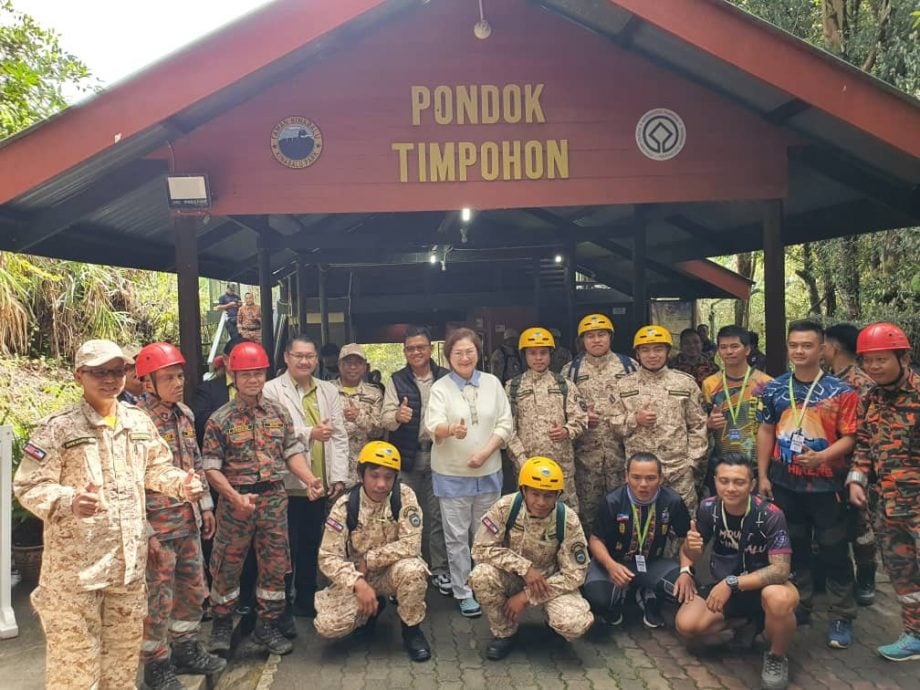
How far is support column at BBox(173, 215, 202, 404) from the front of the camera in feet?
16.4

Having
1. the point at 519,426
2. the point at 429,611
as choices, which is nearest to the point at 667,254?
the point at 519,426

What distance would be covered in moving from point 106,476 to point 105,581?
43cm

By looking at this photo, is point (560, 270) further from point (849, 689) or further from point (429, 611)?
point (849, 689)

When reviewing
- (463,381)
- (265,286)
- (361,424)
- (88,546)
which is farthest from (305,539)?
(265,286)

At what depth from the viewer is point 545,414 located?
4.72 meters

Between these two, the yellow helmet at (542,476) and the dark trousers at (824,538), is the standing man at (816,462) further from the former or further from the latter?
the yellow helmet at (542,476)

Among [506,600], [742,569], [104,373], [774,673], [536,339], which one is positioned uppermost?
[536,339]

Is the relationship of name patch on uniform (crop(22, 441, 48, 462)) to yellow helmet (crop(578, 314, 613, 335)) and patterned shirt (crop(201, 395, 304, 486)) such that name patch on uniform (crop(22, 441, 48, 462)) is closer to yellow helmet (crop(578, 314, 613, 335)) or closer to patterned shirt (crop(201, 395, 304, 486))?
patterned shirt (crop(201, 395, 304, 486))

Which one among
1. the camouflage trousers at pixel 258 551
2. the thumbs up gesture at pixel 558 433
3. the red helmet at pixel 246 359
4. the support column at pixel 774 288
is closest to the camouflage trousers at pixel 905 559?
the support column at pixel 774 288

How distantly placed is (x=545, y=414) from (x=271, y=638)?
221cm

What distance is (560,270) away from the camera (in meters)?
11.8

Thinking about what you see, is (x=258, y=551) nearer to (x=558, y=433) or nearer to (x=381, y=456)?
(x=381, y=456)

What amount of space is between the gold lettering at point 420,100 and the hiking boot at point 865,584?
4412 millimetres

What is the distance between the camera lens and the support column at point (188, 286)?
4984 mm
